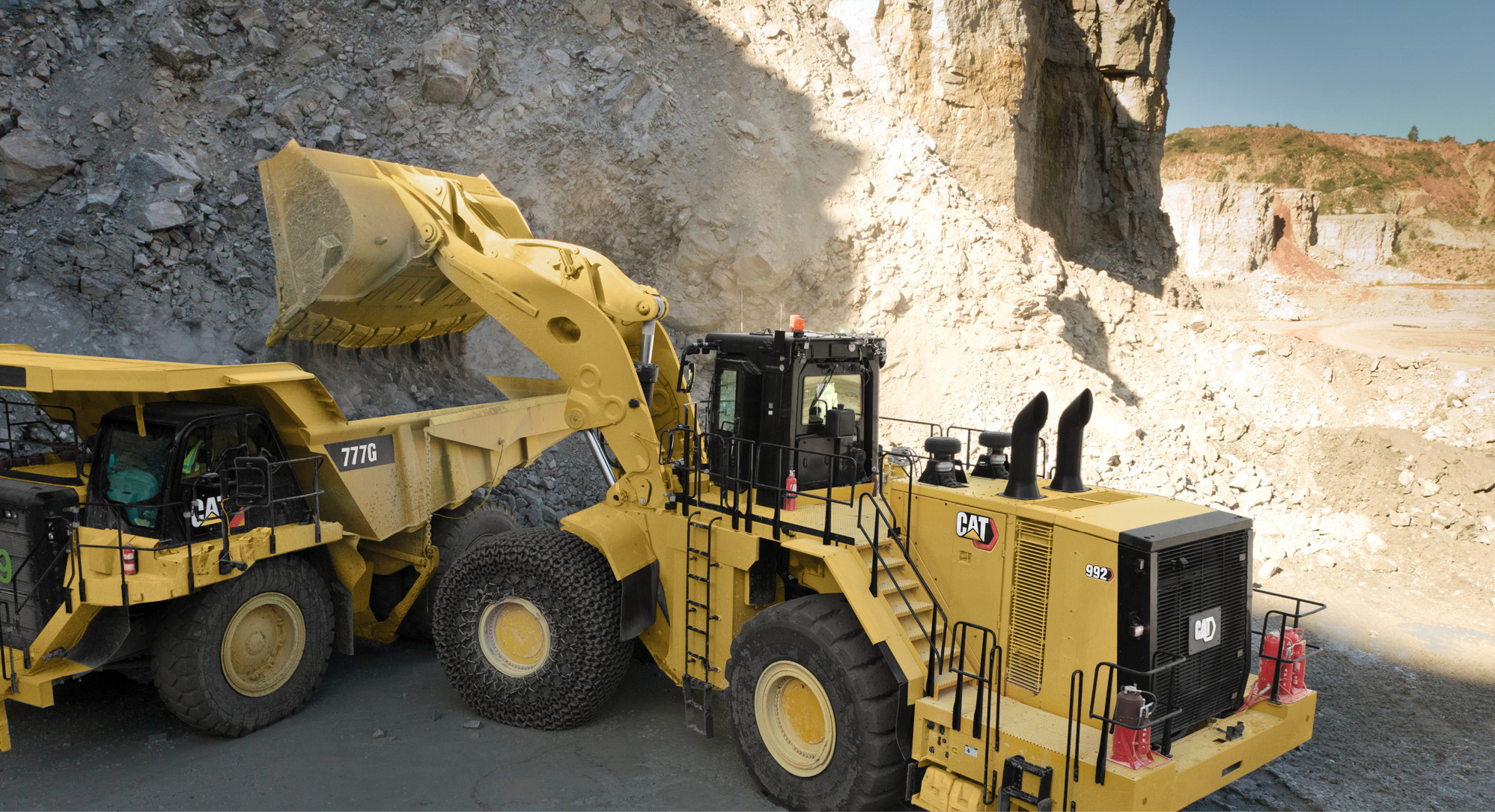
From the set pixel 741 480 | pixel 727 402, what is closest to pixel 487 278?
pixel 727 402

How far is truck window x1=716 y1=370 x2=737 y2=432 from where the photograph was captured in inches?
271

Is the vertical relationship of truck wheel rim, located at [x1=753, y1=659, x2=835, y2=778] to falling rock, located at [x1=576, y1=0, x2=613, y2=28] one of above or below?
below

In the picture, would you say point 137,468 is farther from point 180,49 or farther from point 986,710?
point 180,49

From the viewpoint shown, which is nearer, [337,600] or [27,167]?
[337,600]

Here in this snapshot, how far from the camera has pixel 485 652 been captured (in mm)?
7262

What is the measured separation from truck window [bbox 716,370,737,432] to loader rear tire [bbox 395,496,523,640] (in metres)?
2.81

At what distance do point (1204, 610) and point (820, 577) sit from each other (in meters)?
2.20

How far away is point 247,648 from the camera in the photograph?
22.9 ft

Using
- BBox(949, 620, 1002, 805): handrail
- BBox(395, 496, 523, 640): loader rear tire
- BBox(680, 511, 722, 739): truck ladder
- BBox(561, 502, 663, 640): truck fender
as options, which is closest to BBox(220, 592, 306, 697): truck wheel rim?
BBox(395, 496, 523, 640): loader rear tire

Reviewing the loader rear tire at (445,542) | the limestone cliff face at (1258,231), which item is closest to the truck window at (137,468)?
the loader rear tire at (445,542)

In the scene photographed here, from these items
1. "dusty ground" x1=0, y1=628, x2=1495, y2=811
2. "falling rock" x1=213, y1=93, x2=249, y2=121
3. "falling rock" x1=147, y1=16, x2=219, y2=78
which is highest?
"falling rock" x1=147, y1=16, x2=219, y2=78

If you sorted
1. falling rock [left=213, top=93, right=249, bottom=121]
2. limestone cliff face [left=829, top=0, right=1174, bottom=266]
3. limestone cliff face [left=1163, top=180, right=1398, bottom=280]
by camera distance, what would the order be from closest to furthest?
falling rock [left=213, top=93, right=249, bottom=121], limestone cliff face [left=829, top=0, right=1174, bottom=266], limestone cliff face [left=1163, top=180, right=1398, bottom=280]

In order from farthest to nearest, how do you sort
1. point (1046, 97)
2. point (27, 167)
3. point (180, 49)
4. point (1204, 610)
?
point (1046, 97)
point (180, 49)
point (27, 167)
point (1204, 610)

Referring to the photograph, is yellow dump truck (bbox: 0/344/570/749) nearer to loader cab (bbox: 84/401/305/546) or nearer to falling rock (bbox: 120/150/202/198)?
loader cab (bbox: 84/401/305/546)
